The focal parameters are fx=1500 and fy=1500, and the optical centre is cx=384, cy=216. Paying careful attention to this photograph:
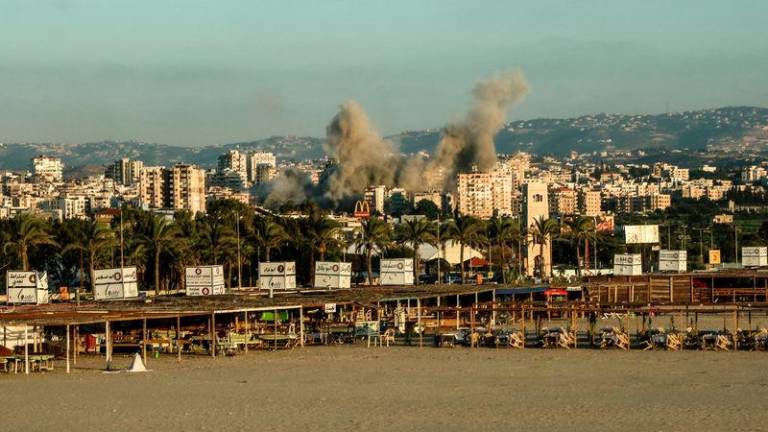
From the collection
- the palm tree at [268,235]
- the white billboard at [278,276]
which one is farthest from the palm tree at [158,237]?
the white billboard at [278,276]

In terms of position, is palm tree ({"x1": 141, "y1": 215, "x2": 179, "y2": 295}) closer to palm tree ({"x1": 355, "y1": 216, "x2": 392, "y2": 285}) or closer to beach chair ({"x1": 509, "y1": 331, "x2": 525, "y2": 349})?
palm tree ({"x1": 355, "y1": 216, "x2": 392, "y2": 285})

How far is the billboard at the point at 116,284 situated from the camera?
52.2 meters

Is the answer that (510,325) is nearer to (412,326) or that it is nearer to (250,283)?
(412,326)

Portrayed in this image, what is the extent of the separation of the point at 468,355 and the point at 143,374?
10947 millimetres

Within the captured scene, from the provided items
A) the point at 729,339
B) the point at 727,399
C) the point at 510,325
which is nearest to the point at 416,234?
the point at 510,325

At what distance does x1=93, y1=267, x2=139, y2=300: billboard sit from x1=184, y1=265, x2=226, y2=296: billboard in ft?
12.9

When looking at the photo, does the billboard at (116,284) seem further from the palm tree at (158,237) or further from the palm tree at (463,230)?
the palm tree at (463,230)

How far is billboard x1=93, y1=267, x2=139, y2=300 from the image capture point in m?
52.2

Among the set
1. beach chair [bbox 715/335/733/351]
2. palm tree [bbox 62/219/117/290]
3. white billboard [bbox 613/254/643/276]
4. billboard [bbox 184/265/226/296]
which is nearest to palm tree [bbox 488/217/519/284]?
white billboard [bbox 613/254/643/276]

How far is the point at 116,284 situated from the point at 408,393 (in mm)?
18597

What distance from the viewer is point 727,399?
1362 inches

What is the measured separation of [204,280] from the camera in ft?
185

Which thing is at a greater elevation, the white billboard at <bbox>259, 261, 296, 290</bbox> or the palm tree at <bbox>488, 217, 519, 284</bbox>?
the palm tree at <bbox>488, 217, 519, 284</bbox>

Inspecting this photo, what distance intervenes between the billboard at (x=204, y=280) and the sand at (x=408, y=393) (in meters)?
8.42
